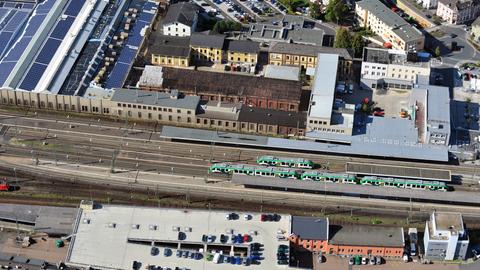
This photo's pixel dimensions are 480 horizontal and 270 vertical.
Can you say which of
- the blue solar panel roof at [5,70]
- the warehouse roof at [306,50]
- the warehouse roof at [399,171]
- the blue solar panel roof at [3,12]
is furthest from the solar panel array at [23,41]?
the warehouse roof at [399,171]

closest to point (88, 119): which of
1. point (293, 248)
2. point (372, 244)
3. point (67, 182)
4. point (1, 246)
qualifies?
point (67, 182)

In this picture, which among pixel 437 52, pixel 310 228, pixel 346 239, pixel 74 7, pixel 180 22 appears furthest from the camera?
pixel 74 7

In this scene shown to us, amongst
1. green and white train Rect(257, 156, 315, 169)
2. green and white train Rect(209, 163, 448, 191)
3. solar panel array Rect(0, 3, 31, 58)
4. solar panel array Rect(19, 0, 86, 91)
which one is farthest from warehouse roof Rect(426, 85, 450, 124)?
solar panel array Rect(0, 3, 31, 58)

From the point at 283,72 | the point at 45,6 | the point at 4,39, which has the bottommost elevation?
the point at 283,72

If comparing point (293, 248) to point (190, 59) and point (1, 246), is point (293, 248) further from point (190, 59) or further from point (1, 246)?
point (190, 59)

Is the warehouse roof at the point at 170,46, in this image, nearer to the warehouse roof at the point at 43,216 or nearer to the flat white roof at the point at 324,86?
the flat white roof at the point at 324,86

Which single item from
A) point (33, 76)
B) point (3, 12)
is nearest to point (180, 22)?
point (33, 76)

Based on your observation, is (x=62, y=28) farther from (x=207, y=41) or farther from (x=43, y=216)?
(x=43, y=216)
